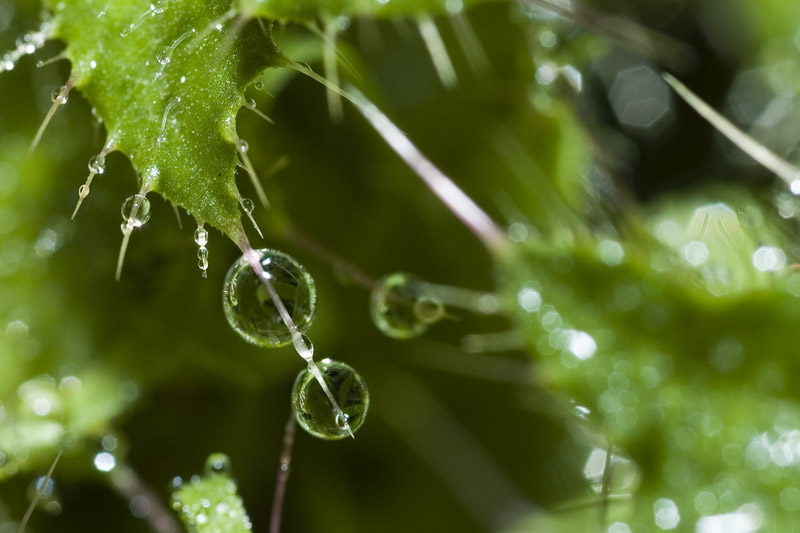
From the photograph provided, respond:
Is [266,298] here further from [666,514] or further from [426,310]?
[666,514]

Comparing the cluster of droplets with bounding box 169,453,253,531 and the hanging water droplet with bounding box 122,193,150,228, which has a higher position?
the hanging water droplet with bounding box 122,193,150,228

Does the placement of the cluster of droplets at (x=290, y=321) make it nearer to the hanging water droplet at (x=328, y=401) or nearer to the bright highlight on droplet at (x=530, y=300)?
the hanging water droplet at (x=328, y=401)

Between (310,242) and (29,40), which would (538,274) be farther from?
(29,40)

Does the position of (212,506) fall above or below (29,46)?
below

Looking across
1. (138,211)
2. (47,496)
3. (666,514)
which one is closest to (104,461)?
(47,496)

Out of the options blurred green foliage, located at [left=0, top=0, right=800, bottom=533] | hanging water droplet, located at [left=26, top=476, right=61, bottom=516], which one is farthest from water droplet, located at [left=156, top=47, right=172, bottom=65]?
hanging water droplet, located at [left=26, top=476, right=61, bottom=516]

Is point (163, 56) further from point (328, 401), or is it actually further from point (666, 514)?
point (666, 514)

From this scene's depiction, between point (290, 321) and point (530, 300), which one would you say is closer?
point (290, 321)

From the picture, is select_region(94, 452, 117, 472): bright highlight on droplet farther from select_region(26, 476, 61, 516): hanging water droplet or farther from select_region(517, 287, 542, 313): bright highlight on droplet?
select_region(517, 287, 542, 313): bright highlight on droplet
